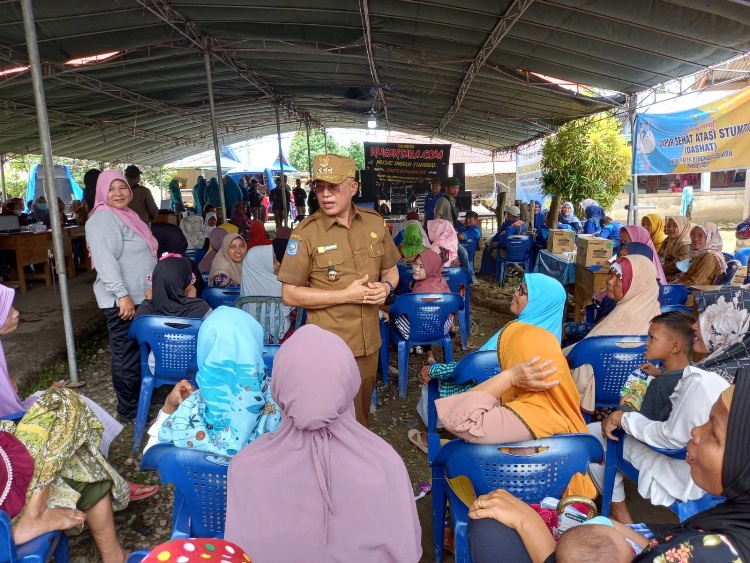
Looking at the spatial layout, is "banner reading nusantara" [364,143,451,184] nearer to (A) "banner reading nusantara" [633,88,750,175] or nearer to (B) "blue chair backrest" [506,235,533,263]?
(B) "blue chair backrest" [506,235,533,263]

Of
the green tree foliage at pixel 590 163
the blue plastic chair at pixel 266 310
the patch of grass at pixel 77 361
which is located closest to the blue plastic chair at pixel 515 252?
the green tree foliage at pixel 590 163

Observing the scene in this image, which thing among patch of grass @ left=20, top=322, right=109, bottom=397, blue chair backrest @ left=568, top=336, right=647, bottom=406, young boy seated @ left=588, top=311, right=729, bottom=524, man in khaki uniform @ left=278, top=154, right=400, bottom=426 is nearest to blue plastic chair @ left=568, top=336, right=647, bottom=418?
blue chair backrest @ left=568, top=336, right=647, bottom=406

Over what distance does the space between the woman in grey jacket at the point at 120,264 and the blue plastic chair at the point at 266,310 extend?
0.66 metres

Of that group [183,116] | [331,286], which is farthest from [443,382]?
[183,116]

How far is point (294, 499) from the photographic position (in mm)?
1298

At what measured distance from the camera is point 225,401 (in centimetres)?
191

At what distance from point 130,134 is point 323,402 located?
16.9 meters

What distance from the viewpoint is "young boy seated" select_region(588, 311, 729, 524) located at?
5.94ft

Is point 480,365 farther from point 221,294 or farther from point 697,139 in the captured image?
point 697,139

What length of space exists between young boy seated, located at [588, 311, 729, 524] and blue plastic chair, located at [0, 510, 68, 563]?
6.86ft

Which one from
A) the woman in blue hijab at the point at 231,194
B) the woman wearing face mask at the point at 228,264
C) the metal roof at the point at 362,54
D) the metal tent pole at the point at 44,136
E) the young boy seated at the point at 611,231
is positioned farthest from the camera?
the woman in blue hijab at the point at 231,194

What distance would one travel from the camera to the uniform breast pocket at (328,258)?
2414 mm

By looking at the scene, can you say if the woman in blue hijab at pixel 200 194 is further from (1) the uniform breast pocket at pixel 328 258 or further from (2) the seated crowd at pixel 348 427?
(1) the uniform breast pocket at pixel 328 258

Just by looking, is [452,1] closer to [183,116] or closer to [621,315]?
[621,315]
